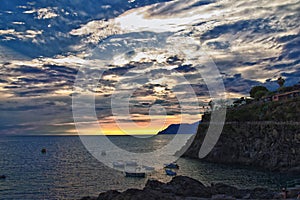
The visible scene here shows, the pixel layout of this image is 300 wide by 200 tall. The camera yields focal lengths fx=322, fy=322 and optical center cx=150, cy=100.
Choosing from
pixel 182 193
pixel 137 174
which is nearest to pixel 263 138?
pixel 137 174

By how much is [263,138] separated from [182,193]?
60.8 meters

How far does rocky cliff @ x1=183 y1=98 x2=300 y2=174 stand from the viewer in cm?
8631

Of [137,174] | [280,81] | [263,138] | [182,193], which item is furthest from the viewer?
[280,81]

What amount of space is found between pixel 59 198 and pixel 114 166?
4547 centimetres

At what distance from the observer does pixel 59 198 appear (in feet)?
199

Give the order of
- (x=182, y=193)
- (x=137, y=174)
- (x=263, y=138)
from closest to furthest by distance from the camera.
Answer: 1. (x=182, y=193)
2. (x=137, y=174)
3. (x=263, y=138)

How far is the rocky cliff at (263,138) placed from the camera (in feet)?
283

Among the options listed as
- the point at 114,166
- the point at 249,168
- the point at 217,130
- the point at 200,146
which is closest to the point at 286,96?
the point at 217,130

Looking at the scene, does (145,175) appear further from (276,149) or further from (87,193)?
(276,149)

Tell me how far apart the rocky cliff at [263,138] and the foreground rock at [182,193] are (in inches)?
1373

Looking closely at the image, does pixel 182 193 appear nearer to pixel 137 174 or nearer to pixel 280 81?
pixel 137 174

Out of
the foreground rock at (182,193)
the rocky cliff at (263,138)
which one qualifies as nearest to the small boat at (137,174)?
the foreground rock at (182,193)

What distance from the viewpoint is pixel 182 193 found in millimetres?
46125

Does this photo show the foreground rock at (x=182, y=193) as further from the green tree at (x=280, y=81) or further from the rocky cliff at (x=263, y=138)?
the green tree at (x=280, y=81)
